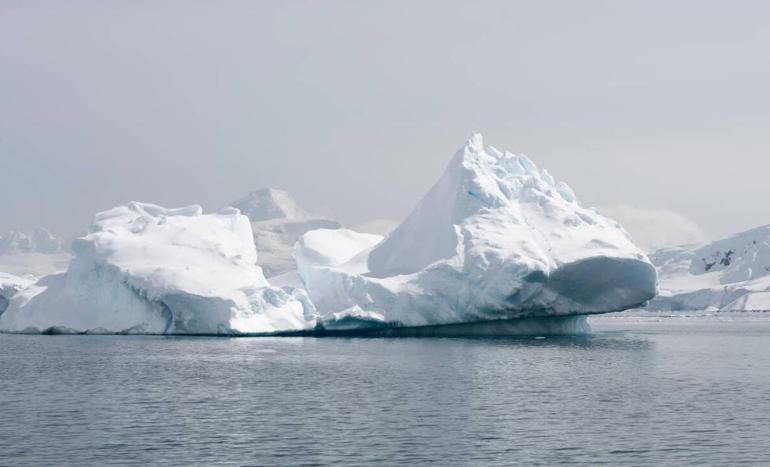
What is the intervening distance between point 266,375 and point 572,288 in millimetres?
24531

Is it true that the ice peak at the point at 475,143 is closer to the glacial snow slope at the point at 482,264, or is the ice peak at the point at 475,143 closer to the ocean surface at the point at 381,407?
the glacial snow slope at the point at 482,264

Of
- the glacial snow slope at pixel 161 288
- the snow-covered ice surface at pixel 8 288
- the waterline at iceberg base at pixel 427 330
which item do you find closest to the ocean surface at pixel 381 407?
the glacial snow slope at pixel 161 288

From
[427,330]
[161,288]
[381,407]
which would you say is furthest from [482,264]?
[381,407]

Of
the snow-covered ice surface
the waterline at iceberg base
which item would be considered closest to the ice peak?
the waterline at iceberg base

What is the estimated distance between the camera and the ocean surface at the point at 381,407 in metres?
25.0

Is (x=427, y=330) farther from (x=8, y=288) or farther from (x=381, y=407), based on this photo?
(x=381, y=407)

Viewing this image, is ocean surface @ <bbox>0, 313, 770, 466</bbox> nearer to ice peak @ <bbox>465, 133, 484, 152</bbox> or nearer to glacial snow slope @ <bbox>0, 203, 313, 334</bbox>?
glacial snow slope @ <bbox>0, 203, 313, 334</bbox>

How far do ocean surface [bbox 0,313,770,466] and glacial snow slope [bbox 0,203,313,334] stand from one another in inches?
187

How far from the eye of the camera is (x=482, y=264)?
195 feet

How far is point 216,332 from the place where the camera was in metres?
62.2

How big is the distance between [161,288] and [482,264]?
16.4m

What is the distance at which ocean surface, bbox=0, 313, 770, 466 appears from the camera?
25.0m


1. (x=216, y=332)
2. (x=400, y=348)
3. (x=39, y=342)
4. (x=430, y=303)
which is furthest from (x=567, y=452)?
(x=39, y=342)

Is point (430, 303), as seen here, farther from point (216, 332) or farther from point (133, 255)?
point (133, 255)
